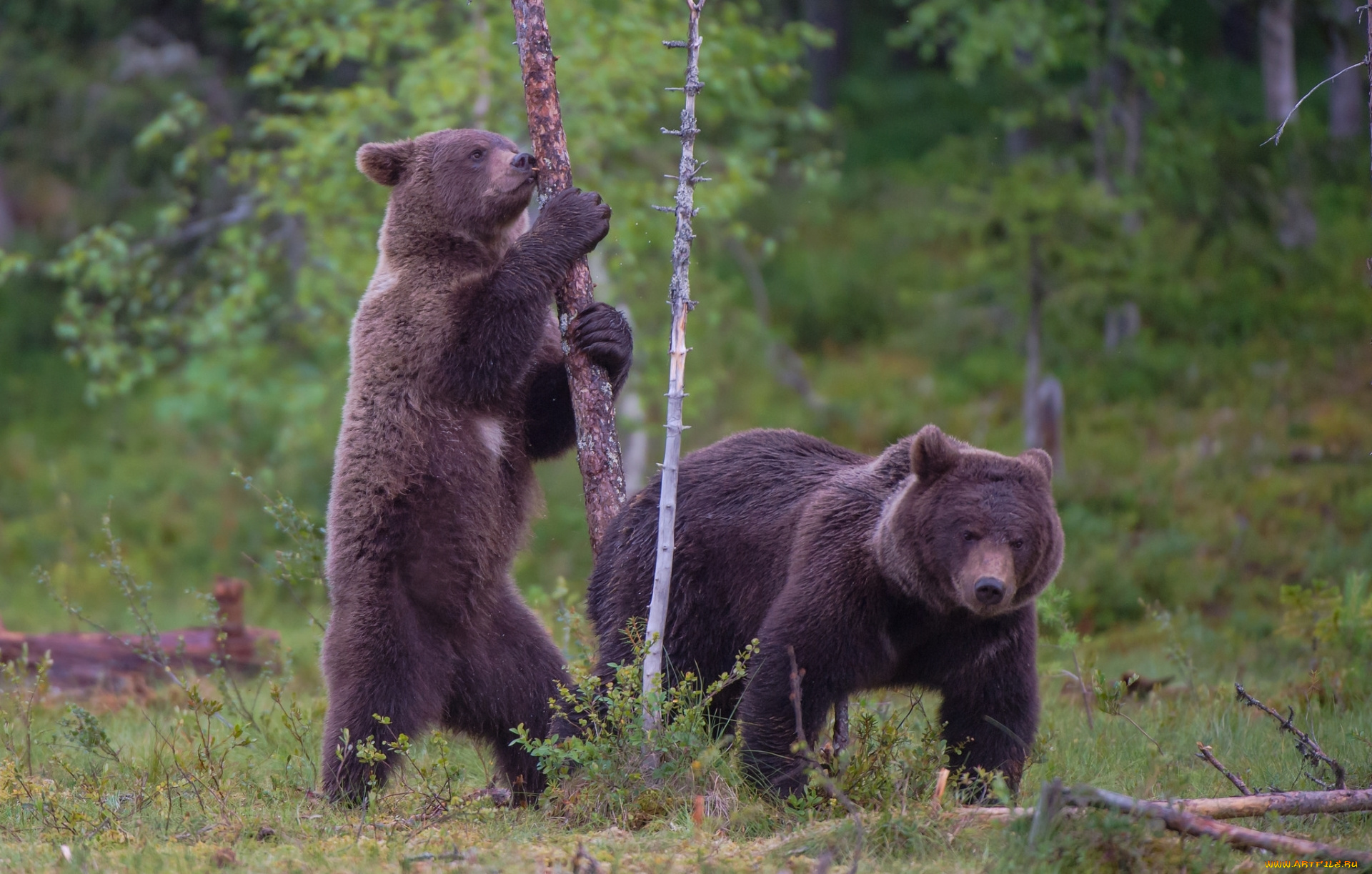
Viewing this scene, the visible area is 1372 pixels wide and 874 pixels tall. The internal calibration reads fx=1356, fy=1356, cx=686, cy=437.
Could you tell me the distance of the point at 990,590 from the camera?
442 centimetres

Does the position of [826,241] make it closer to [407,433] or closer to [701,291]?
[701,291]

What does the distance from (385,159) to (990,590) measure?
3580 mm

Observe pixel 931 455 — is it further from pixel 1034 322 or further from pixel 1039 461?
pixel 1034 322

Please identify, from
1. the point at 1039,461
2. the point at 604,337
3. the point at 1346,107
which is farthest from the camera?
the point at 1346,107

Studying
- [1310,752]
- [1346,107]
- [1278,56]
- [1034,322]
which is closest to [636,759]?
[1310,752]

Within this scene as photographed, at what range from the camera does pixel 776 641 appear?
481cm

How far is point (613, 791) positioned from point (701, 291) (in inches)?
380

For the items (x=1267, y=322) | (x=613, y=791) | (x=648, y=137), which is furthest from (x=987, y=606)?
(x=1267, y=322)

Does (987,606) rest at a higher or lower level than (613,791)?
higher

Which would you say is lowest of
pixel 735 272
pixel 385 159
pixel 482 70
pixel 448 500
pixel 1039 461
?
pixel 448 500

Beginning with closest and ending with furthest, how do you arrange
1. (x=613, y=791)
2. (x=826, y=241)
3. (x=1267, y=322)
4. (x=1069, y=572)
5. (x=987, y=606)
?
(x=987, y=606), (x=613, y=791), (x=1069, y=572), (x=1267, y=322), (x=826, y=241)

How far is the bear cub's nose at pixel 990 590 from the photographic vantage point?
4406mm

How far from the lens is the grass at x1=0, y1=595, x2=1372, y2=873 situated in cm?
413

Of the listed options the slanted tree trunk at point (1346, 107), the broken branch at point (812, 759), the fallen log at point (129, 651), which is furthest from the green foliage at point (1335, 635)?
the slanted tree trunk at point (1346, 107)
